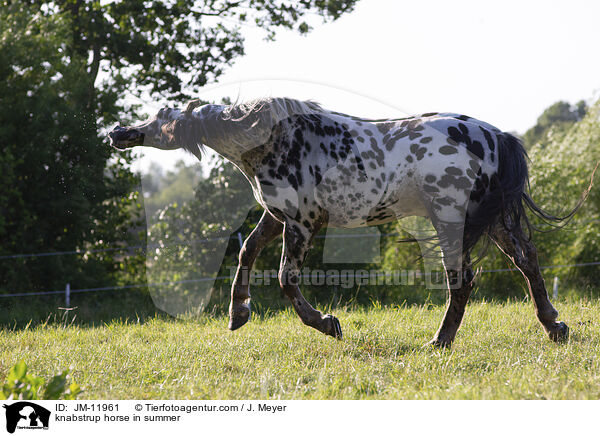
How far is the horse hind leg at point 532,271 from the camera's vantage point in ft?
14.3

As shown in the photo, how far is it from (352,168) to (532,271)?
1688mm

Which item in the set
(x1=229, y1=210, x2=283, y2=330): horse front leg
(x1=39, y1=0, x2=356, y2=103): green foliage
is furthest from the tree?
(x1=229, y1=210, x2=283, y2=330): horse front leg

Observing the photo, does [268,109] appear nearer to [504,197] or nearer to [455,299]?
[504,197]

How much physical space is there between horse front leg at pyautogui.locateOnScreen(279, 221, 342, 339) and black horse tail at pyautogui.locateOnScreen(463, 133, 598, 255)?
1204 mm

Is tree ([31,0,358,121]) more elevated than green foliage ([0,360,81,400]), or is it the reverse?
tree ([31,0,358,121])

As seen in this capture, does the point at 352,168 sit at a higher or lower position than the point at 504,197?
higher

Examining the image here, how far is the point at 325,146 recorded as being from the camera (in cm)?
414

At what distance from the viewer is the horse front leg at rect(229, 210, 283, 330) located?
448 centimetres

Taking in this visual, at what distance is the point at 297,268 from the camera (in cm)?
420

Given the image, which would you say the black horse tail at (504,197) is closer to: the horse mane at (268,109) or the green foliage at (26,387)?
the horse mane at (268,109)

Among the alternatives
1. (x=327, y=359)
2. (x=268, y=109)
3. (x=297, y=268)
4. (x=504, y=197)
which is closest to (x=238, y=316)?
(x=297, y=268)
